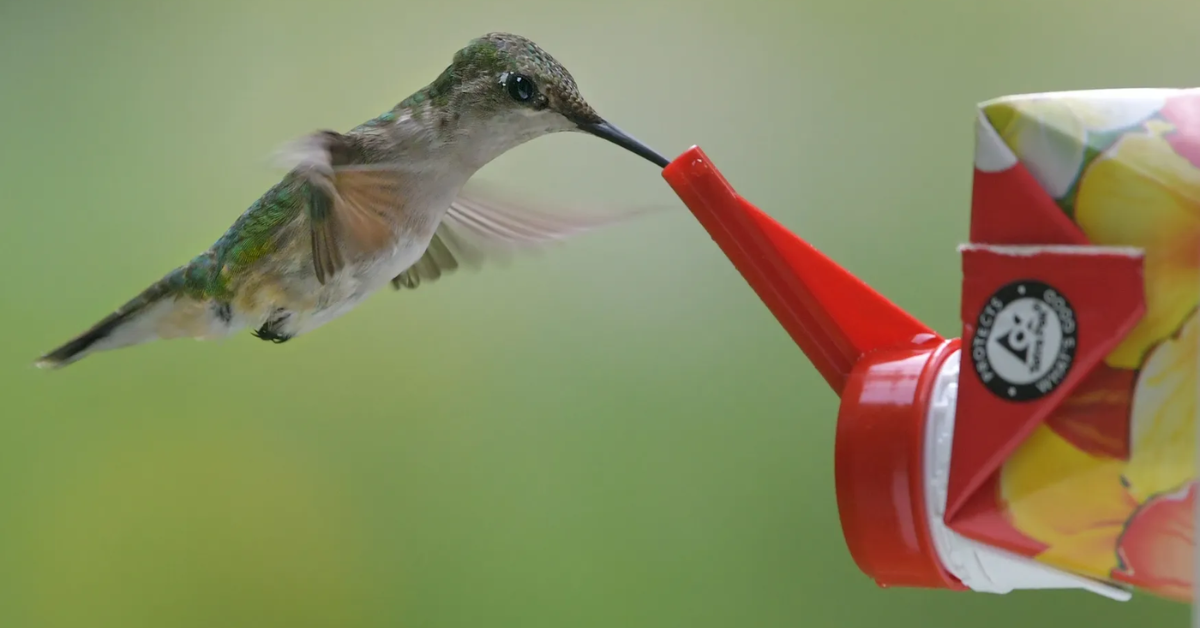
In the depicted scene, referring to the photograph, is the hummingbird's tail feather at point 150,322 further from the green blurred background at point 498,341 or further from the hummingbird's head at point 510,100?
the green blurred background at point 498,341

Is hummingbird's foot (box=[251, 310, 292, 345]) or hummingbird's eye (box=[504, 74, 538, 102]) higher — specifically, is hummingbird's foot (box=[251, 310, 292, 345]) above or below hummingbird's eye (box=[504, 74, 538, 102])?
below

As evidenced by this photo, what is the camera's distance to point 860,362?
0.51m

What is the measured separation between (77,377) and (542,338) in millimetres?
585

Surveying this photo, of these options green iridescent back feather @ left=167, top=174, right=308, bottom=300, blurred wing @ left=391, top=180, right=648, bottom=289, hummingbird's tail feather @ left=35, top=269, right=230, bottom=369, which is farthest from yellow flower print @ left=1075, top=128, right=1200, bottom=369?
hummingbird's tail feather @ left=35, top=269, right=230, bottom=369

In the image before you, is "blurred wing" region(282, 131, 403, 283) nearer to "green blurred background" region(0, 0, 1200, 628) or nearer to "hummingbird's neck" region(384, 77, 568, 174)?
"hummingbird's neck" region(384, 77, 568, 174)

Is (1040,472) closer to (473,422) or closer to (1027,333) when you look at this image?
(1027,333)

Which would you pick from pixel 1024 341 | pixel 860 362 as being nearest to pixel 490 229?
pixel 860 362

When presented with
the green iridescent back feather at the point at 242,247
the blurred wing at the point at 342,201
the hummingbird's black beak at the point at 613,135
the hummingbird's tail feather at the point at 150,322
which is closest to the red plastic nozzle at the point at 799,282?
the hummingbird's black beak at the point at 613,135

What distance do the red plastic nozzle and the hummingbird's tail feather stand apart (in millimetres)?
437

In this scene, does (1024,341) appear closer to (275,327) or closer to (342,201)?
(342,201)

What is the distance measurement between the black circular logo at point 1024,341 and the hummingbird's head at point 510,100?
26 centimetres

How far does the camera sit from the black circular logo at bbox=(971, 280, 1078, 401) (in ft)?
1.26

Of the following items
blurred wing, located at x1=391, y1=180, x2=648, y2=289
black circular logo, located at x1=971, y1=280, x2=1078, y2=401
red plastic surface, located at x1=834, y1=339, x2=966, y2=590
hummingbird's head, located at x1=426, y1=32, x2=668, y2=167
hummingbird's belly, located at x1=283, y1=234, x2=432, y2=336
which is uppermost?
hummingbird's head, located at x1=426, y1=32, x2=668, y2=167

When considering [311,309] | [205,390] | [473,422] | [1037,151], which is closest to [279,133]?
[205,390]
